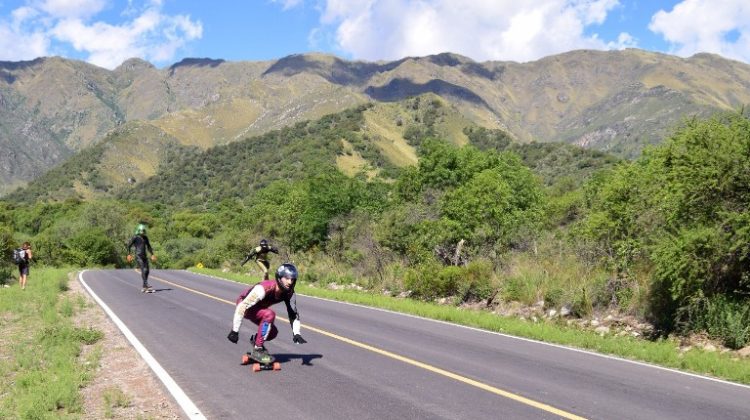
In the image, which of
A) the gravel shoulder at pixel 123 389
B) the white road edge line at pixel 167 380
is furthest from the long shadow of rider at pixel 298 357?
the gravel shoulder at pixel 123 389

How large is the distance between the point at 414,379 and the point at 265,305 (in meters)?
2.40

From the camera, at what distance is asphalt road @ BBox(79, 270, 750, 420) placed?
6.78 meters

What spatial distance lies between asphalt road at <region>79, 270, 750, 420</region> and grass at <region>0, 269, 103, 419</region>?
3.75 feet

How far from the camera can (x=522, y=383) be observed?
807 centimetres

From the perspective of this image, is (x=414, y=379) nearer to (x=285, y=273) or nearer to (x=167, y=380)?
(x=285, y=273)

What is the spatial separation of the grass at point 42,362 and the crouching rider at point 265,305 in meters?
2.15

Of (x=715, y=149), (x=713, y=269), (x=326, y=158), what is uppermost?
(x=326, y=158)

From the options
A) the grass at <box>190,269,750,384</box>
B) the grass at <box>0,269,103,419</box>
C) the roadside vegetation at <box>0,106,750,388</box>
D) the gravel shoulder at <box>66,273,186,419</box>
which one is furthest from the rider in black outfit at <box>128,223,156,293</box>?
the gravel shoulder at <box>66,273,186,419</box>

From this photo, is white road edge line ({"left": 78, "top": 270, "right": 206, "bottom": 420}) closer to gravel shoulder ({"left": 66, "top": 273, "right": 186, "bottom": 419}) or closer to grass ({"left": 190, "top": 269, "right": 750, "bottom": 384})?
gravel shoulder ({"left": 66, "top": 273, "right": 186, "bottom": 419})

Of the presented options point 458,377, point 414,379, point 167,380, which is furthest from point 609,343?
point 167,380

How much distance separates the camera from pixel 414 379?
324 inches

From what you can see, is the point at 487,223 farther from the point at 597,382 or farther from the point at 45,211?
the point at 45,211

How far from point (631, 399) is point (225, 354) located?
19.8 ft

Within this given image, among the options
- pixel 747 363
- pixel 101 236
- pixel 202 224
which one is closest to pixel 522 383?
pixel 747 363
